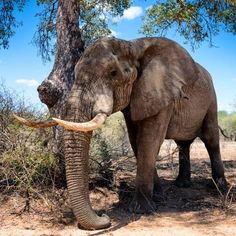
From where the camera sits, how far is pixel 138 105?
20.0ft

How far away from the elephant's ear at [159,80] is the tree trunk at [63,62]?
1.66 metres

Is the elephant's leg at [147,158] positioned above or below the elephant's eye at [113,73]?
below

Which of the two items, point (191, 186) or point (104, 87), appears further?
point (191, 186)

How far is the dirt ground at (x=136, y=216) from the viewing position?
530 cm

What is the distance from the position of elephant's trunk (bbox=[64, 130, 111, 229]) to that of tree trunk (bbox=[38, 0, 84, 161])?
1896 millimetres

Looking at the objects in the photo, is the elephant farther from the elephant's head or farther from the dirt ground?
the dirt ground

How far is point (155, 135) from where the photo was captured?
6215 millimetres

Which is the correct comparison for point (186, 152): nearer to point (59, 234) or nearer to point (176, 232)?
point (176, 232)

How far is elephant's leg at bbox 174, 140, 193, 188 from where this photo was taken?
800cm

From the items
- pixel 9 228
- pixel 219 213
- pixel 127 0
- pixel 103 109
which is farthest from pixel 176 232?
pixel 127 0

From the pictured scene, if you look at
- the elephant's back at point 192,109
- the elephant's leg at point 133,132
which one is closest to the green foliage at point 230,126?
the elephant's back at point 192,109

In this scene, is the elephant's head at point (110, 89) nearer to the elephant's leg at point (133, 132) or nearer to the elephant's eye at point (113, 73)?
the elephant's eye at point (113, 73)

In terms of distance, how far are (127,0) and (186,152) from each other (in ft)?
16.0

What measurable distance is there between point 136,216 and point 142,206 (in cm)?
24
